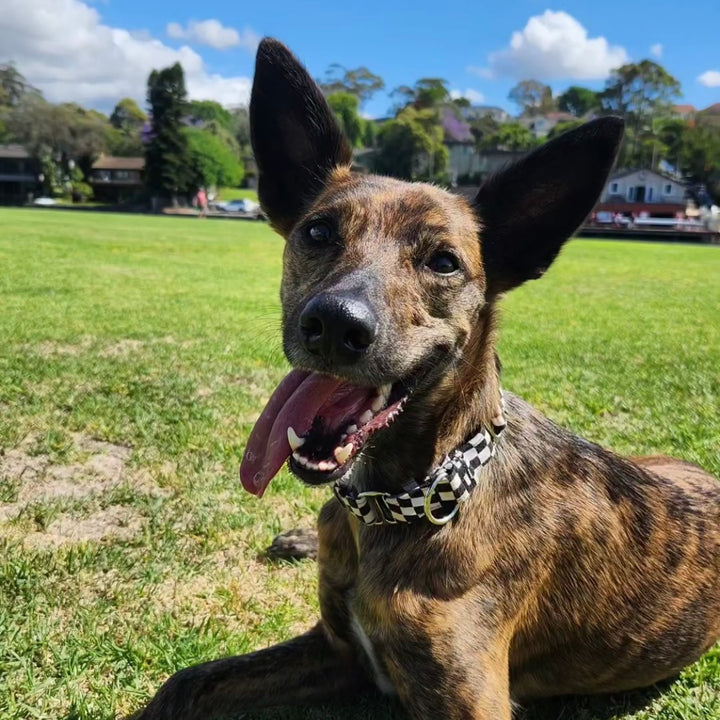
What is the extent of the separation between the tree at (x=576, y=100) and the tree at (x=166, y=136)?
11561cm

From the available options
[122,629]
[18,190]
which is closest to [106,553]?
[122,629]

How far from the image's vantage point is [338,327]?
229 cm

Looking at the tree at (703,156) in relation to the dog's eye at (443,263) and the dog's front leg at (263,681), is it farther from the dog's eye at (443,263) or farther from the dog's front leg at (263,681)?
the dog's front leg at (263,681)

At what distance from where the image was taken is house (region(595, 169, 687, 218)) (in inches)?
3083

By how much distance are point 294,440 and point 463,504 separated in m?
0.69

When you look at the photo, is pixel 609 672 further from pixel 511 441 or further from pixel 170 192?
pixel 170 192

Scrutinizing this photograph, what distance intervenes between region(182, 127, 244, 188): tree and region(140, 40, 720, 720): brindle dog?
78.9 metres

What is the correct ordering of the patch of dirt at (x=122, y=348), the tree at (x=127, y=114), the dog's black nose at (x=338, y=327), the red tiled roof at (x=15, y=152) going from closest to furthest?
the dog's black nose at (x=338, y=327) → the patch of dirt at (x=122, y=348) → the red tiled roof at (x=15, y=152) → the tree at (x=127, y=114)

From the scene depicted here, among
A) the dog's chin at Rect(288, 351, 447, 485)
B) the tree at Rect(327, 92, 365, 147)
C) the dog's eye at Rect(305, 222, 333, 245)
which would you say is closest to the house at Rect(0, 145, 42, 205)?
the tree at Rect(327, 92, 365, 147)

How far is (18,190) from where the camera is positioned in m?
95.2

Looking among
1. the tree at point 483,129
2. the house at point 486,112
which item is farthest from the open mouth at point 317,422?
the house at point 486,112

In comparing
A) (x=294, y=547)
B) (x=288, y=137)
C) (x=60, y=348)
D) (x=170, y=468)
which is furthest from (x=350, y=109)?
(x=294, y=547)

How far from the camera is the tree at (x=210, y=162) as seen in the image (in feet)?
258

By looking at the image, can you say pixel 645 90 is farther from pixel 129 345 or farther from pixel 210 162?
pixel 129 345
